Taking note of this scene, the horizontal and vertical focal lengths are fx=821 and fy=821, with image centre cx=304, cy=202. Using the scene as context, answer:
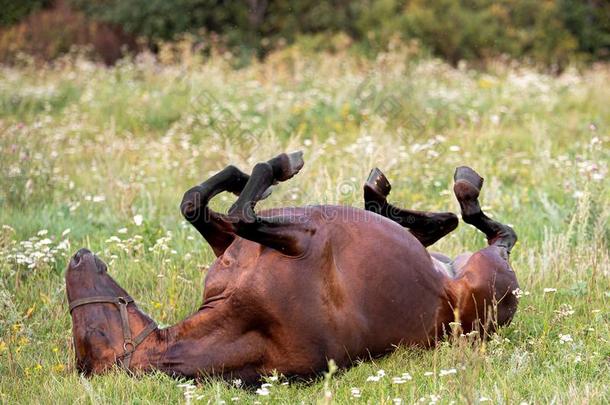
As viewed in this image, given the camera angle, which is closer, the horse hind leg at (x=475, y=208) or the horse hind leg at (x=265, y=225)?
the horse hind leg at (x=265, y=225)

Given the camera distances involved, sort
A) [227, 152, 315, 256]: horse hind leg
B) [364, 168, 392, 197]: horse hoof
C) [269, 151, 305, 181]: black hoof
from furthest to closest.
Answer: [364, 168, 392, 197]: horse hoof → [269, 151, 305, 181]: black hoof → [227, 152, 315, 256]: horse hind leg

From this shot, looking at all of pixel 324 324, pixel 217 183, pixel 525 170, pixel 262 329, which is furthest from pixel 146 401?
pixel 525 170

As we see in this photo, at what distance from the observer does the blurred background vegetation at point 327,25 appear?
2589cm

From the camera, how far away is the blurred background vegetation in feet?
84.9

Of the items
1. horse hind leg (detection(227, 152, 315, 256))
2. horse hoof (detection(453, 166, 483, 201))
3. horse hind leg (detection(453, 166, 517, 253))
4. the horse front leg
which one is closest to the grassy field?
the horse front leg

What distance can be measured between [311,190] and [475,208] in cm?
199

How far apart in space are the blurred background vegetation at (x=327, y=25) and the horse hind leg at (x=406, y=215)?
2068 cm

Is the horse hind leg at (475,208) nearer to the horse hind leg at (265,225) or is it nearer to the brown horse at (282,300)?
the brown horse at (282,300)

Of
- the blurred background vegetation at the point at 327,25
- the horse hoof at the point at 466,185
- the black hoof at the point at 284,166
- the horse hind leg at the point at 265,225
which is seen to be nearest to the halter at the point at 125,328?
the horse hind leg at the point at 265,225

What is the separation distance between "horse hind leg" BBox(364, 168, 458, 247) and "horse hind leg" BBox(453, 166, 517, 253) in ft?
0.33

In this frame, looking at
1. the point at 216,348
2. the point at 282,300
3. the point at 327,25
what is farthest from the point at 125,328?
the point at 327,25

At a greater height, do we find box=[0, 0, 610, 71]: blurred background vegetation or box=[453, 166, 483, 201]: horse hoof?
box=[0, 0, 610, 71]: blurred background vegetation

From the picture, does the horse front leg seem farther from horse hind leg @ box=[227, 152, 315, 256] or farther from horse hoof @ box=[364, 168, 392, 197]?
horse hoof @ box=[364, 168, 392, 197]

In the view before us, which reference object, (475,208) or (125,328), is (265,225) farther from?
(475,208)
